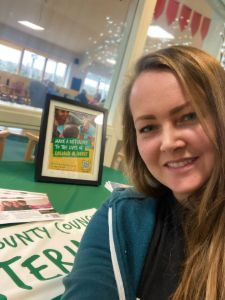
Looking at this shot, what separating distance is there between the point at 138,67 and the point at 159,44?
66.7 inches

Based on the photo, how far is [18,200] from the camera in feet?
3.15

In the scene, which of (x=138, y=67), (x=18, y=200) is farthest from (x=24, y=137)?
(x=138, y=67)

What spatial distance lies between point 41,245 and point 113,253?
236 millimetres

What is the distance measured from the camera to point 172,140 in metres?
0.65

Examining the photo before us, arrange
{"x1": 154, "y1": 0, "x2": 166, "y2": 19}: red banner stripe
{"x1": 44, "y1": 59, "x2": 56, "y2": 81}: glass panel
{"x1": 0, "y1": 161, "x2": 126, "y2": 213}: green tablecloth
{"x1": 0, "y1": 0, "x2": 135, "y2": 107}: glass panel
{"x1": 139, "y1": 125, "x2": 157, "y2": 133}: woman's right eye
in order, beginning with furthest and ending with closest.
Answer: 1. {"x1": 154, "y1": 0, "x2": 166, "y2": 19}: red banner stripe
2. {"x1": 44, "y1": 59, "x2": 56, "y2": 81}: glass panel
3. {"x1": 0, "y1": 0, "x2": 135, "y2": 107}: glass panel
4. {"x1": 0, "y1": 161, "x2": 126, "y2": 213}: green tablecloth
5. {"x1": 139, "y1": 125, "x2": 157, "y2": 133}: woman's right eye

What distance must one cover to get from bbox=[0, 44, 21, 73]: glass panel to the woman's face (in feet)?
3.28

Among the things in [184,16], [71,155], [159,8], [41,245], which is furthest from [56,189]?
[184,16]

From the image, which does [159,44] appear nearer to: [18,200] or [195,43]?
[195,43]

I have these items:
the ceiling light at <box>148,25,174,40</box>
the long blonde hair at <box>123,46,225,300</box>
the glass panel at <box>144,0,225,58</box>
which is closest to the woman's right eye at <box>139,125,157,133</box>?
the long blonde hair at <box>123,46,225,300</box>

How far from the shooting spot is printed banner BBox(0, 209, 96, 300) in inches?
23.4

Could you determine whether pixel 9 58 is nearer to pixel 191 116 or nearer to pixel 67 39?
pixel 67 39

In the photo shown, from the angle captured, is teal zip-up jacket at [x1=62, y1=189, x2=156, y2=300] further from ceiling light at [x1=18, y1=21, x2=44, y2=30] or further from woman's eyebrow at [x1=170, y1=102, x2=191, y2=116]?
ceiling light at [x1=18, y1=21, x2=44, y2=30]

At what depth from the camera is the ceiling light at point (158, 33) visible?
214cm

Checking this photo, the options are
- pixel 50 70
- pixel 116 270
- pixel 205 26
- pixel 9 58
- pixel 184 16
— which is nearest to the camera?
pixel 116 270
